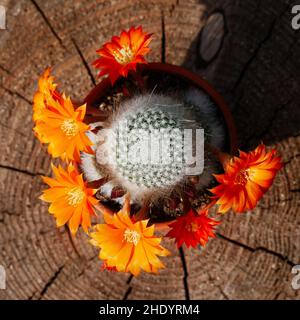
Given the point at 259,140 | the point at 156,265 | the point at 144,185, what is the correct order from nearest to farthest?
the point at 156,265
the point at 144,185
the point at 259,140

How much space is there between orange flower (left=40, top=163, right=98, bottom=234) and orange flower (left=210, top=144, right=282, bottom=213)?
31 cm

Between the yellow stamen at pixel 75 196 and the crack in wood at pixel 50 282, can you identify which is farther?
the crack in wood at pixel 50 282

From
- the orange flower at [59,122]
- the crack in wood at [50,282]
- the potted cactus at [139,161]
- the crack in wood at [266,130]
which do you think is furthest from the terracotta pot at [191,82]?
the crack in wood at [50,282]

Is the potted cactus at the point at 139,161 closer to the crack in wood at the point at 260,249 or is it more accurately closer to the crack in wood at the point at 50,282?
the crack in wood at the point at 260,249

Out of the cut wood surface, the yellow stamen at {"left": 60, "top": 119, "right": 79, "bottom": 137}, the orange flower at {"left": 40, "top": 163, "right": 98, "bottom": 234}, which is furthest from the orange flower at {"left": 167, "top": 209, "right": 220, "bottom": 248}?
the cut wood surface

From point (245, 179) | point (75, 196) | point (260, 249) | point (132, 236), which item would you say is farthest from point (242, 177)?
point (260, 249)

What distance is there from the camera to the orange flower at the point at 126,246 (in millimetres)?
1146

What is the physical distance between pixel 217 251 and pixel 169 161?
0.59 meters

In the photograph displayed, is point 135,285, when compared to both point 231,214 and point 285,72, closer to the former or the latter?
point 231,214

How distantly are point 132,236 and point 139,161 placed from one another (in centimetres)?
19

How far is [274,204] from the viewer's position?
1.66 m

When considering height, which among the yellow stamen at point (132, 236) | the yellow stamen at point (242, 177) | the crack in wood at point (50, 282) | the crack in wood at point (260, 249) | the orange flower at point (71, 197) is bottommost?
the crack in wood at point (50, 282)

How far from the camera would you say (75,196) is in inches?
47.4
